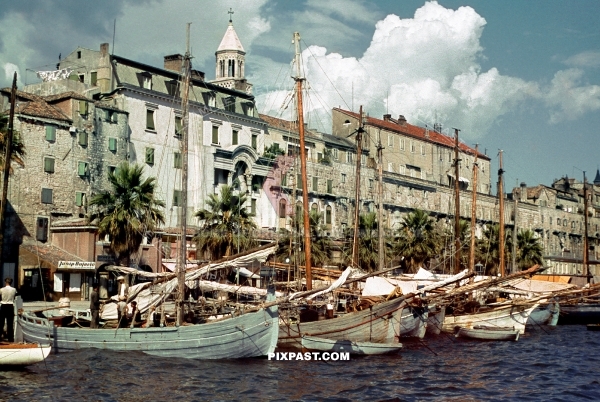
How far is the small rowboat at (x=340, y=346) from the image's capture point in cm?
3553

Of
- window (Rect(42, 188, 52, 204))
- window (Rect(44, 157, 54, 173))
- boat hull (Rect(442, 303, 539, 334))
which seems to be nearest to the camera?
boat hull (Rect(442, 303, 539, 334))

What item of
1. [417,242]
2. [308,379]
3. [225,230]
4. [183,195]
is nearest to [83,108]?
[225,230]

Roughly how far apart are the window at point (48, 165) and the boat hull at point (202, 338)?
28.1m

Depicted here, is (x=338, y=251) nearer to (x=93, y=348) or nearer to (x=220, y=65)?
(x=220, y=65)

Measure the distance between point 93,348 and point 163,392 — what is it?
8433 millimetres

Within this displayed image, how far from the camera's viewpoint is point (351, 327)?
3728cm

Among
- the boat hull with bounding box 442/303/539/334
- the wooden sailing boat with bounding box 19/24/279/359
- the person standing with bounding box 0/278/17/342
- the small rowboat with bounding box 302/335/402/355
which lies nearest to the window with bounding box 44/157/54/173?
the wooden sailing boat with bounding box 19/24/279/359

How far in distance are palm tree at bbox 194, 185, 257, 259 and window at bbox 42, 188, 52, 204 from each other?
11618mm

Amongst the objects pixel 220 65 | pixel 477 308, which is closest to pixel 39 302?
pixel 477 308

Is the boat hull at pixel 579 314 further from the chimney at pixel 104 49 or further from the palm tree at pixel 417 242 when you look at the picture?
the chimney at pixel 104 49

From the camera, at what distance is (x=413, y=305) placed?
136ft

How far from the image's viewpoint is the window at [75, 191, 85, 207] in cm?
6204

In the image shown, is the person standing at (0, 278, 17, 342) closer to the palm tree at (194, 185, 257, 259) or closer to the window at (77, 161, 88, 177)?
the palm tree at (194, 185, 257, 259)

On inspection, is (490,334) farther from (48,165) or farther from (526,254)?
(526,254)
